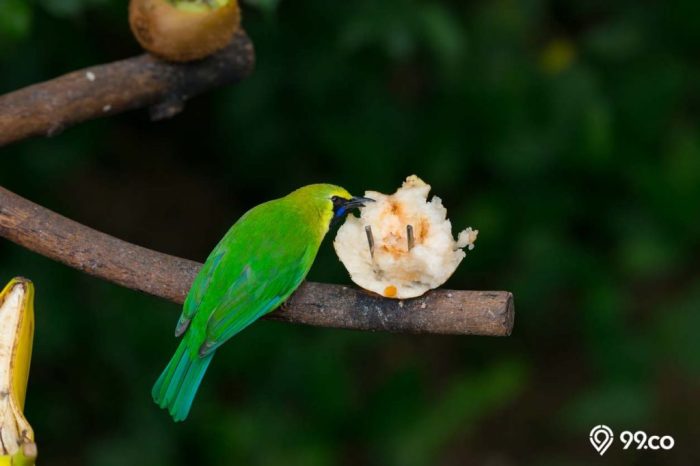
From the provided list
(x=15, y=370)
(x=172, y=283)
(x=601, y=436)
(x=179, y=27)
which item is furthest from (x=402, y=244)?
(x=601, y=436)

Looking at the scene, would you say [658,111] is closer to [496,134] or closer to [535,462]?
[496,134]

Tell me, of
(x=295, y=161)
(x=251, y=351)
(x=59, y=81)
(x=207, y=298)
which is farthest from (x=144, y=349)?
(x=207, y=298)

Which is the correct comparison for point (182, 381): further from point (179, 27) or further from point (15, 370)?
Answer: point (179, 27)

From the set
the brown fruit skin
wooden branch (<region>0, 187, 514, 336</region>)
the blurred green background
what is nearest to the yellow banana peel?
wooden branch (<region>0, 187, 514, 336</region>)

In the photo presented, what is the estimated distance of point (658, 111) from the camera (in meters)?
3.46

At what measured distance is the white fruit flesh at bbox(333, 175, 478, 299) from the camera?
73.8 inches

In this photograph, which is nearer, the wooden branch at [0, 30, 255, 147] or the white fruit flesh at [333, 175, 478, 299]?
the white fruit flesh at [333, 175, 478, 299]

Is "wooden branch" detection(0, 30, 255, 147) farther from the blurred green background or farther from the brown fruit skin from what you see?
the blurred green background

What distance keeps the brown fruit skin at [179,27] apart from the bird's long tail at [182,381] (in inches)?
31.1

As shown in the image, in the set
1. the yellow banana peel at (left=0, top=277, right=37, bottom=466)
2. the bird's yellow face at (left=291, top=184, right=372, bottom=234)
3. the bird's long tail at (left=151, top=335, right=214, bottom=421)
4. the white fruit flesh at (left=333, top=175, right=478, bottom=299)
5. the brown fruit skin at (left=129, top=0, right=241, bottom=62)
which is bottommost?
the yellow banana peel at (left=0, top=277, right=37, bottom=466)

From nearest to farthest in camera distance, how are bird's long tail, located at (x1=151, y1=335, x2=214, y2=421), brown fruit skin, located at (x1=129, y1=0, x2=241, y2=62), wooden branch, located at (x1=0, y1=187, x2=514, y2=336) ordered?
wooden branch, located at (x1=0, y1=187, x2=514, y2=336), bird's long tail, located at (x1=151, y1=335, x2=214, y2=421), brown fruit skin, located at (x1=129, y1=0, x2=241, y2=62)

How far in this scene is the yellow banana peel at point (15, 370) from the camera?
155 centimetres

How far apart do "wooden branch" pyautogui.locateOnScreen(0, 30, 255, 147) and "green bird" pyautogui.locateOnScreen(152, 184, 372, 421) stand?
1.72 feet

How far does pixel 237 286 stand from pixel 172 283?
0.38 feet
